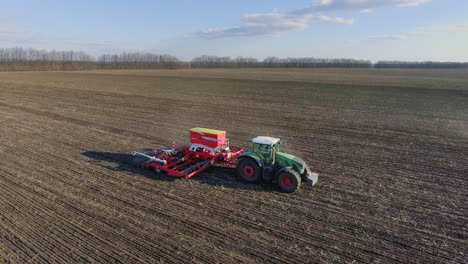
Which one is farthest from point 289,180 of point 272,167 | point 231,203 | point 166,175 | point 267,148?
point 166,175

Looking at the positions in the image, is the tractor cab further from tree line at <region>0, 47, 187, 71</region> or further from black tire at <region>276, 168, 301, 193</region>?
tree line at <region>0, 47, 187, 71</region>

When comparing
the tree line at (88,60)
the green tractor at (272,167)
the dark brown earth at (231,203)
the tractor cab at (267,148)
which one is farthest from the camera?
the tree line at (88,60)

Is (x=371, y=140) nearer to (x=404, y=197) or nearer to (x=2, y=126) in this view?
(x=404, y=197)

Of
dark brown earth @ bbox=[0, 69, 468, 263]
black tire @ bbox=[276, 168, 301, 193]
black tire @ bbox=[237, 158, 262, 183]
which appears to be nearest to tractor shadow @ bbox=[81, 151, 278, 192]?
dark brown earth @ bbox=[0, 69, 468, 263]

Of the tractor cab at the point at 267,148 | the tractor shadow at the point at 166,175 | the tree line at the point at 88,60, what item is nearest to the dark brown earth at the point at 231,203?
the tractor shadow at the point at 166,175

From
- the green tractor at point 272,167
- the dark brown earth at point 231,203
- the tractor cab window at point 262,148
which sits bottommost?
the dark brown earth at point 231,203

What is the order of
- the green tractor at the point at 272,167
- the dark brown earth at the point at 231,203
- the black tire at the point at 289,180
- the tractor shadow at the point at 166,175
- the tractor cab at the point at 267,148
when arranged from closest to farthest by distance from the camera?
1. the dark brown earth at the point at 231,203
2. the black tire at the point at 289,180
3. the green tractor at the point at 272,167
4. the tractor cab at the point at 267,148
5. the tractor shadow at the point at 166,175

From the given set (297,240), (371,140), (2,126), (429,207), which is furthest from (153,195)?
(2,126)

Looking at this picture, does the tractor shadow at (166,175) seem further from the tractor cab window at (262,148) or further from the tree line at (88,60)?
the tree line at (88,60)
